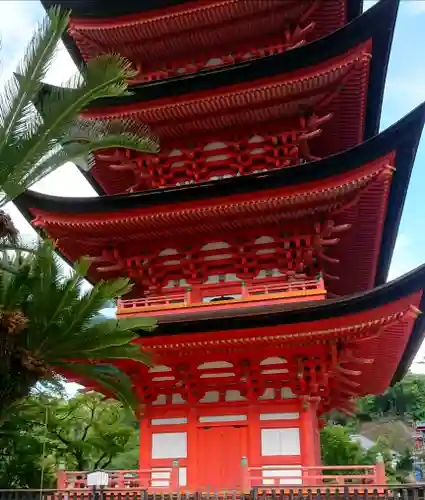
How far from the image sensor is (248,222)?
42.2 ft

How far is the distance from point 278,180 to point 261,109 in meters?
2.60

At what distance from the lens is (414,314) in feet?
33.9

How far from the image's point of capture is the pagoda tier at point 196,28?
576 inches

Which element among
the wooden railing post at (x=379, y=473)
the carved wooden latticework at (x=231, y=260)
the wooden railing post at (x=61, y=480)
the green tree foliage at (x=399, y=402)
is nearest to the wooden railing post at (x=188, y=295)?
the carved wooden latticework at (x=231, y=260)

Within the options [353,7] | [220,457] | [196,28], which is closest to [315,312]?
[220,457]

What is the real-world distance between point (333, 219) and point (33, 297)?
22.7 feet

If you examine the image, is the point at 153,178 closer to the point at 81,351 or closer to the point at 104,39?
the point at 104,39

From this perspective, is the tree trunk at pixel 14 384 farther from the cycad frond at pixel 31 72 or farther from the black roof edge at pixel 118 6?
the black roof edge at pixel 118 6

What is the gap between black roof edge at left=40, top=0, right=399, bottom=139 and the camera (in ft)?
40.1

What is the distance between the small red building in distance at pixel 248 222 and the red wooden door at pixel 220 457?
3 centimetres

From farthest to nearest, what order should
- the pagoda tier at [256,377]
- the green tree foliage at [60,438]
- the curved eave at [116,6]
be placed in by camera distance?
the green tree foliage at [60,438] < the curved eave at [116,6] < the pagoda tier at [256,377]

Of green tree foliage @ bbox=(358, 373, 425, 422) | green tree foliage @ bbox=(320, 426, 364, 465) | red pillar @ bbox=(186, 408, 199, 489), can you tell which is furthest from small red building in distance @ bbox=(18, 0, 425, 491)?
green tree foliage @ bbox=(358, 373, 425, 422)

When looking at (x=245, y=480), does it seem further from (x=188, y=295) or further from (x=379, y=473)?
(x=188, y=295)

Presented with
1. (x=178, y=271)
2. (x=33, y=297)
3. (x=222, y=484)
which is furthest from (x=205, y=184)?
(x=222, y=484)
